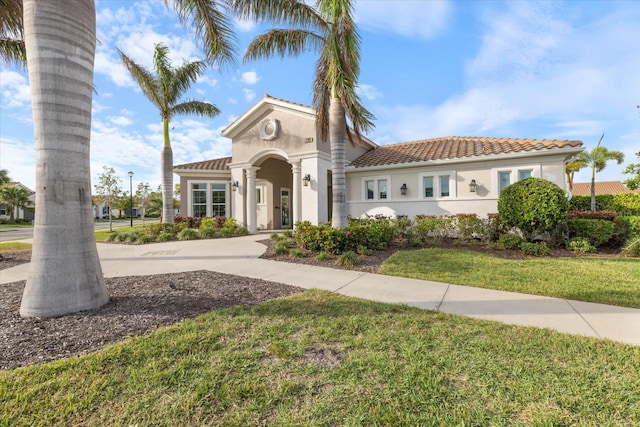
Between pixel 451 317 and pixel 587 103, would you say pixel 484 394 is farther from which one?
pixel 587 103

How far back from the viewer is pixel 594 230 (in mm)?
8883

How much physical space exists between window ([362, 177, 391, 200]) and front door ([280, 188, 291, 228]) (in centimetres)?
611

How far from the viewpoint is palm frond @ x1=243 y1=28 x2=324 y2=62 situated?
912cm

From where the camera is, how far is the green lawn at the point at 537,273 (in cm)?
474

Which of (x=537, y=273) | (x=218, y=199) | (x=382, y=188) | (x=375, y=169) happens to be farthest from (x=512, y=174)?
(x=218, y=199)

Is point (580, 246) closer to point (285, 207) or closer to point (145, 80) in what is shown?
point (285, 207)

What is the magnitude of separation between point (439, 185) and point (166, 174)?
1432cm

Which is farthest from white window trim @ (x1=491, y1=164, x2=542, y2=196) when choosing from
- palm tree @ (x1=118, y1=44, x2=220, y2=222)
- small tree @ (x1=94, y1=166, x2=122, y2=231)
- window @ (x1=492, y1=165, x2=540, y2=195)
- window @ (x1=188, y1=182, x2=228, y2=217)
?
small tree @ (x1=94, y1=166, x2=122, y2=231)

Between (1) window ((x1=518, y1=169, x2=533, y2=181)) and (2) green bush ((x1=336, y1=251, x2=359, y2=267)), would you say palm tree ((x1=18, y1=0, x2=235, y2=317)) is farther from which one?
(1) window ((x1=518, y1=169, x2=533, y2=181))

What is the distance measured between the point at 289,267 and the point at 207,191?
41.8 feet

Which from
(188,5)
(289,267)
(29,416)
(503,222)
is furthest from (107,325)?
(503,222)

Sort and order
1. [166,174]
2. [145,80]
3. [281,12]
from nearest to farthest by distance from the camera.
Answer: [281,12] < [145,80] < [166,174]

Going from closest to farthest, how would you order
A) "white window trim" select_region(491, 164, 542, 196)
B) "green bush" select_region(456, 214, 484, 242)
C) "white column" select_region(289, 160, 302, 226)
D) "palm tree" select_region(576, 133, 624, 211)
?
"green bush" select_region(456, 214, 484, 242), "white window trim" select_region(491, 164, 542, 196), "white column" select_region(289, 160, 302, 226), "palm tree" select_region(576, 133, 624, 211)

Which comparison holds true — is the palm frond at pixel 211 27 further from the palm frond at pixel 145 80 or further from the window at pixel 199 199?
the window at pixel 199 199
